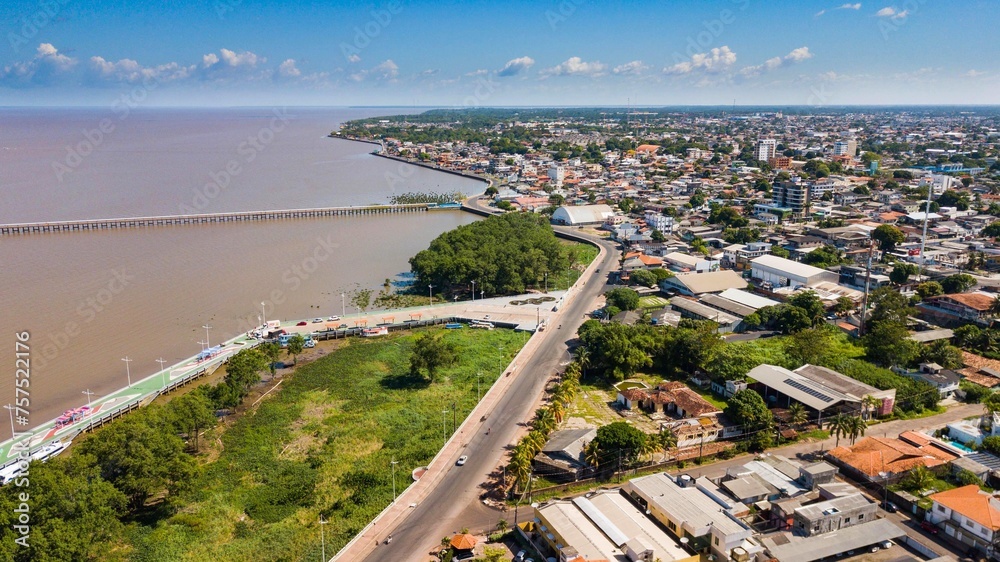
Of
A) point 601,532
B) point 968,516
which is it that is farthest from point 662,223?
point 601,532

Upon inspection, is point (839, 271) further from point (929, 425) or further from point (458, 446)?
point (458, 446)

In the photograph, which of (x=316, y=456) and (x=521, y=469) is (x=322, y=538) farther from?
(x=521, y=469)

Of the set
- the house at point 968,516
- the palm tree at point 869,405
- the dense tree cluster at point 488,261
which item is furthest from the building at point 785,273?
the house at point 968,516

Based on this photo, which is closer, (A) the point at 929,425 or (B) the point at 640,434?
(B) the point at 640,434

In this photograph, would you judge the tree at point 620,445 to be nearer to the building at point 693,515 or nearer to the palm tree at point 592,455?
the palm tree at point 592,455

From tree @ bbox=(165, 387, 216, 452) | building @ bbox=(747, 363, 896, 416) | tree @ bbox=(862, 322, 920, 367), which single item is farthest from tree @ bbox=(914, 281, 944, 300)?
tree @ bbox=(165, 387, 216, 452)

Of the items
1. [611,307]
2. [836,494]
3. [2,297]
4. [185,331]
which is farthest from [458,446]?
[2,297]

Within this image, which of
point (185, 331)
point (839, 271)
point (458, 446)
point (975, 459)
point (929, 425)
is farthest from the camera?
point (839, 271)

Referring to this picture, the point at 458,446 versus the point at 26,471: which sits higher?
the point at 26,471
